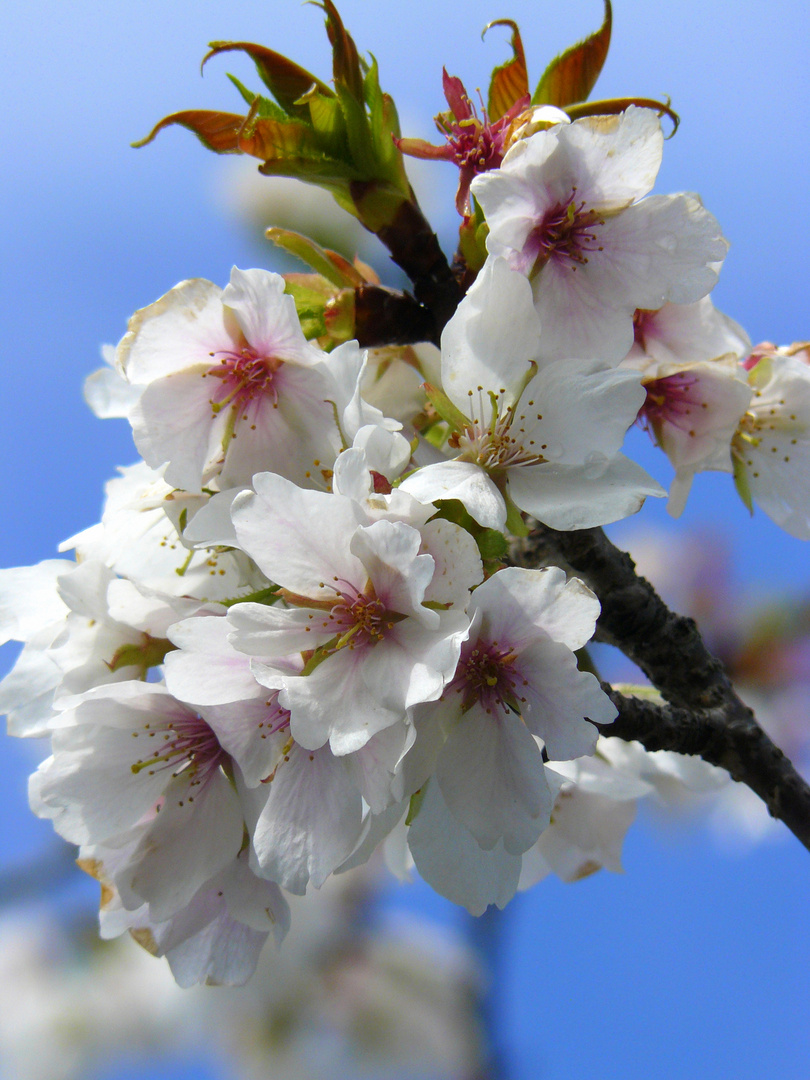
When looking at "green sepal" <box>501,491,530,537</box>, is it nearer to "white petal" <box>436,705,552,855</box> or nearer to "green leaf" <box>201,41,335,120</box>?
"white petal" <box>436,705,552,855</box>

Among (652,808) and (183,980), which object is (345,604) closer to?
(183,980)

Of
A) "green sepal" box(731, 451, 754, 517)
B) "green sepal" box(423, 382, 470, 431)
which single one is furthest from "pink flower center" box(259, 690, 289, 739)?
"green sepal" box(731, 451, 754, 517)

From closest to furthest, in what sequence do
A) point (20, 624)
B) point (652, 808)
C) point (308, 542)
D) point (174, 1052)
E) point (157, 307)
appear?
point (308, 542) < point (157, 307) < point (20, 624) < point (652, 808) < point (174, 1052)

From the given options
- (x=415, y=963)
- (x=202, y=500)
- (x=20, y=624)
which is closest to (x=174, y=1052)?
(x=415, y=963)

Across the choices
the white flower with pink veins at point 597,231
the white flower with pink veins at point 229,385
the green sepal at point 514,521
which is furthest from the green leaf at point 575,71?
the green sepal at point 514,521

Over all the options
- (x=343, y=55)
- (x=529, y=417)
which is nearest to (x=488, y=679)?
(x=529, y=417)

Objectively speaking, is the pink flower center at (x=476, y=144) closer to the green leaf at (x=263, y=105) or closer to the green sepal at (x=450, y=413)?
the green leaf at (x=263, y=105)
